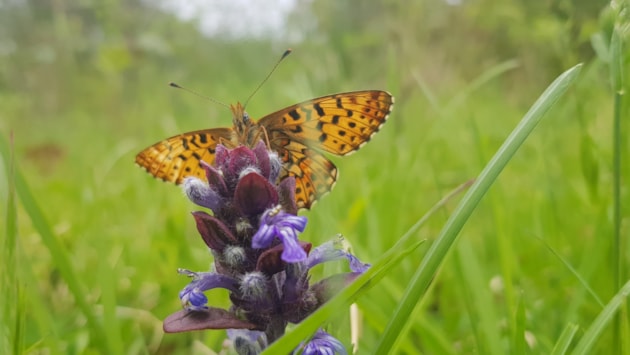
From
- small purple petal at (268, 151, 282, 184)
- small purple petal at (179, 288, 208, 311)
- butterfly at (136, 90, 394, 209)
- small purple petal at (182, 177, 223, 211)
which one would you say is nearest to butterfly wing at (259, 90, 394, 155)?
butterfly at (136, 90, 394, 209)

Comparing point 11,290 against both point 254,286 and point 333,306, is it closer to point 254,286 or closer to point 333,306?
point 254,286

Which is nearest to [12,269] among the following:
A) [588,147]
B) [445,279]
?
[588,147]

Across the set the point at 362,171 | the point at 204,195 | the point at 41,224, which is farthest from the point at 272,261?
the point at 362,171

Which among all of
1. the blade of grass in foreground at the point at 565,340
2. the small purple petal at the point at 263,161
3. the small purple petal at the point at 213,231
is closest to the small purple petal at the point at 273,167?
the small purple petal at the point at 263,161

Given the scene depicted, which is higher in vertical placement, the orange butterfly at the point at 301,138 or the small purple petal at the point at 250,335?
the orange butterfly at the point at 301,138

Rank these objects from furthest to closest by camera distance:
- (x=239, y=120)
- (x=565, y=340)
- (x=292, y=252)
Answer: (x=239, y=120) → (x=565, y=340) → (x=292, y=252)

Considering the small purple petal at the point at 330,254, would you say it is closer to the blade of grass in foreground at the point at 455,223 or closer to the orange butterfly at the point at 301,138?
the blade of grass in foreground at the point at 455,223
